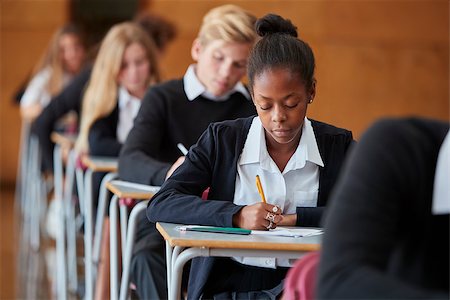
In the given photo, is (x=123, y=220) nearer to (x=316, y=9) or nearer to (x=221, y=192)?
(x=221, y=192)

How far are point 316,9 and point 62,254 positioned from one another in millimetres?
5405

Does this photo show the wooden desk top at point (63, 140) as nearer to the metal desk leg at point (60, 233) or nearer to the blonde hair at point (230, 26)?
the metal desk leg at point (60, 233)

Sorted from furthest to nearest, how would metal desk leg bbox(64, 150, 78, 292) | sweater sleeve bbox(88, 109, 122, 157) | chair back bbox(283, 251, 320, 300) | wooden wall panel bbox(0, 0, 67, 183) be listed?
1. wooden wall panel bbox(0, 0, 67, 183)
2. metal desk leg bbox(64, 150, 78, 292)
3. sweater sleeve bbox(88, 109, 122, 157)
4. chair back bbox(283, 251, 320, 300)

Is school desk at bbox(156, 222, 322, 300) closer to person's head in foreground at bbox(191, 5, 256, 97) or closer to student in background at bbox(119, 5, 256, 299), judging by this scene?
Result: student in background at bbox(119, 5, 256, 299)

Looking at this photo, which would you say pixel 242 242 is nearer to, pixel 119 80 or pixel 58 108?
pixel 119 80

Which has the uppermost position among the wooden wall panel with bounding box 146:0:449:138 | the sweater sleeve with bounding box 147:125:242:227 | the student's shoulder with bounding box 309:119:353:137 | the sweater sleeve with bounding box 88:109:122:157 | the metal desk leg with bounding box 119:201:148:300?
the wooden wall panel with bounding box 146:0:449:138

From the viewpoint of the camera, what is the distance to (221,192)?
2291 mm

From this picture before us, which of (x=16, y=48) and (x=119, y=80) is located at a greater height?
(x=16, y=48)

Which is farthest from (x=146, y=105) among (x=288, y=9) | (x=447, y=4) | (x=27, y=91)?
(x=447, y=4)

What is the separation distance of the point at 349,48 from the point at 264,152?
736 centimetres

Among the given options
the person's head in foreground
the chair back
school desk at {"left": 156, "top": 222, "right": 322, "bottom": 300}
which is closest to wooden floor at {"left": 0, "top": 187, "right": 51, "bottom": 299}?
the person's head in foreground

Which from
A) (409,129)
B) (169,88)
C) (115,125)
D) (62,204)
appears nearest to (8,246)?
(62,204)

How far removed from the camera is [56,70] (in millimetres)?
6902

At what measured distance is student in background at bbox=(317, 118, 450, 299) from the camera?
132cm
